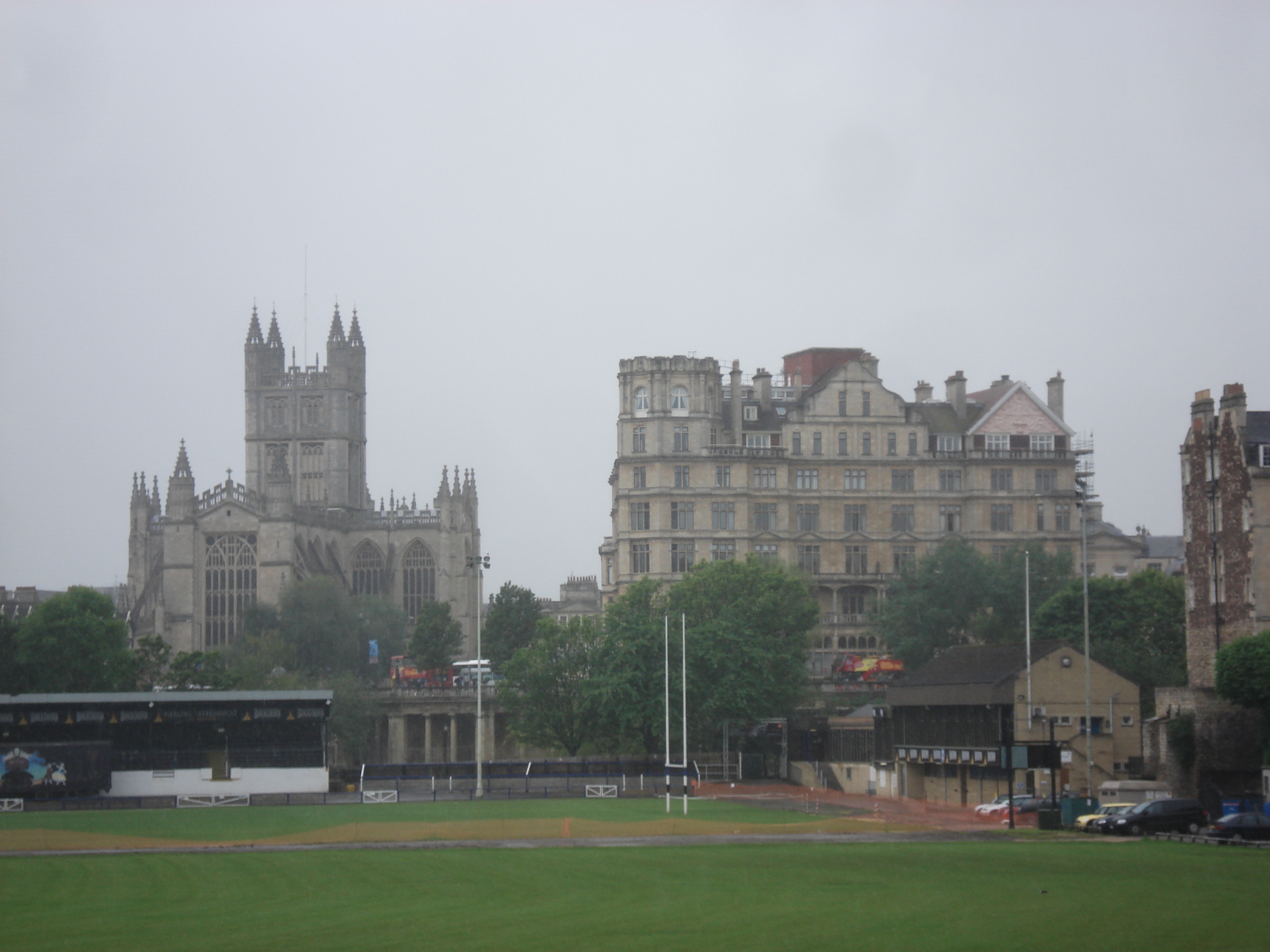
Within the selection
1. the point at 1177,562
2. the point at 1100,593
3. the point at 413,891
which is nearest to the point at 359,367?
the point at 1177,562

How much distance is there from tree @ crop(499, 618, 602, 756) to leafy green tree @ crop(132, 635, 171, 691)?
1016 inches

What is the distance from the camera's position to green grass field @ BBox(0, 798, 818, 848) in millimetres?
64312

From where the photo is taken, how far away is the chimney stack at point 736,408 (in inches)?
4958

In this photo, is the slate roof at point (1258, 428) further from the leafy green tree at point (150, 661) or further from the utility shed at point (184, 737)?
the leafy green tree at point (150, 661)

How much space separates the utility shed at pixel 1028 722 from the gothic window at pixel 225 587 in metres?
86.5

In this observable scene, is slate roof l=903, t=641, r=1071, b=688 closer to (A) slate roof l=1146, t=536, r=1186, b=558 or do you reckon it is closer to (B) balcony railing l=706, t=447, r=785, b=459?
(B) balcony railing l=706, t=447, r=785, b=459

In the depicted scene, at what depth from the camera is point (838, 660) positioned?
4840 inches

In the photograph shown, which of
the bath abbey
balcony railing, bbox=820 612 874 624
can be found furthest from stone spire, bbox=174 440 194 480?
balcony railing, bbox=820 612 874 624

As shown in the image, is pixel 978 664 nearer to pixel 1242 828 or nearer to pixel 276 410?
pixel 1242 828

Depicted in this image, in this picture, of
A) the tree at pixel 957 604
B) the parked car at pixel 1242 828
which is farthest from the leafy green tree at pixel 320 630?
the parked car at pixel 1242 828

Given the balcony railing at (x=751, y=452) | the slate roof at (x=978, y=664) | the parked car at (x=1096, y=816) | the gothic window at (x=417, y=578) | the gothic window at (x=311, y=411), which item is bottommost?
the parked car at (x=1096, y=816)

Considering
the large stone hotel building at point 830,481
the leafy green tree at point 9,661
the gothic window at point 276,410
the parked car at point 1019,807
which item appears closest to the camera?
the parked car at point 1019,807

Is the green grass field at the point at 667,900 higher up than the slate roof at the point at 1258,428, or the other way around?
the slate roof at the point at 1258,428

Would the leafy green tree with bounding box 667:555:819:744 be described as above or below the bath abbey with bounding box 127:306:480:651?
below
